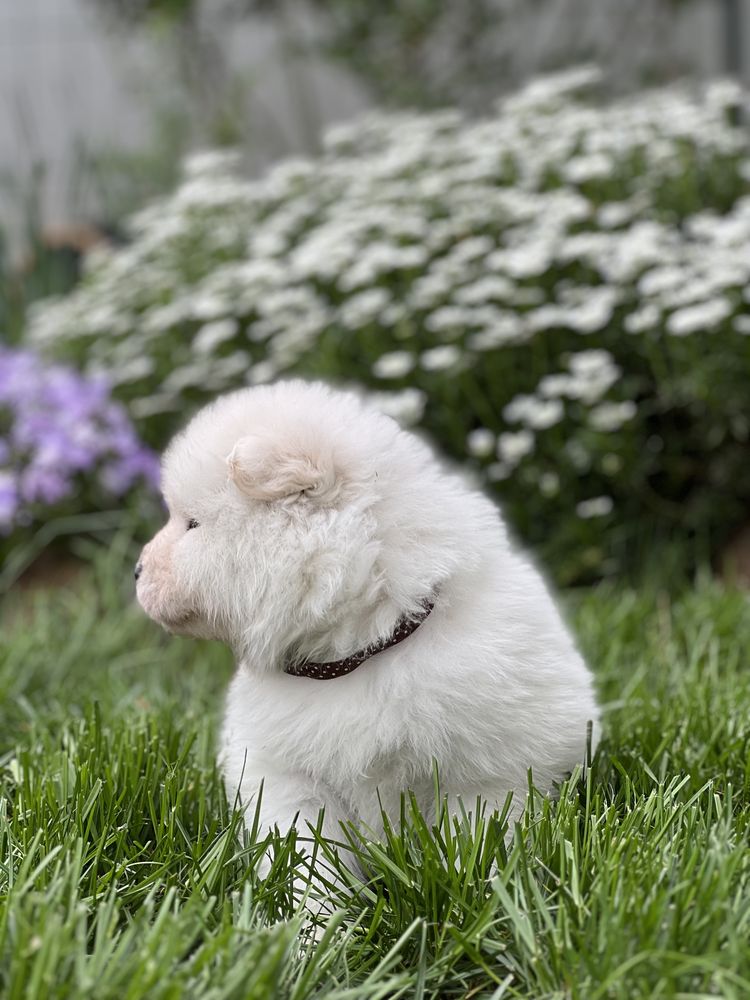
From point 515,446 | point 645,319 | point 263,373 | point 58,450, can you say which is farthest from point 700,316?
point 58,450

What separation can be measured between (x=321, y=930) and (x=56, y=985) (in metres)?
0.43

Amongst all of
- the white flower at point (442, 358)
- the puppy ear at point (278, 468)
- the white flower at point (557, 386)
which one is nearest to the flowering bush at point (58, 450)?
the white flower at point (442, 358)

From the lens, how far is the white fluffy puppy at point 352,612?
1.51m

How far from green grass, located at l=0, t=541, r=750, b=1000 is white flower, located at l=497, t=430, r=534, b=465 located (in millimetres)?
1545

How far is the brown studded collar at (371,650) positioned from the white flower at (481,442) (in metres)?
2.26

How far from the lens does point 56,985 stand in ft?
4.00

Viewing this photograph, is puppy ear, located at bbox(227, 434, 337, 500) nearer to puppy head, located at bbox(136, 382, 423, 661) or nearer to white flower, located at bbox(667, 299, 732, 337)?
puppy head, located at bbox(136, 382, 423, 661)

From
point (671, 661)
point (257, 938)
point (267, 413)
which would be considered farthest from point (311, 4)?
point (257, 938)

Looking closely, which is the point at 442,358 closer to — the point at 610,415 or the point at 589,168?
the point at 610,415

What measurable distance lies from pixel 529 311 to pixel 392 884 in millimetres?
2852

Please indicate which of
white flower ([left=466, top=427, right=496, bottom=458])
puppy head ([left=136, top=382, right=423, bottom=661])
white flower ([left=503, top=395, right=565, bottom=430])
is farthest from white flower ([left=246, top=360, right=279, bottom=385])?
puppy head ([left=136, top=382, right=423, bottom=661])

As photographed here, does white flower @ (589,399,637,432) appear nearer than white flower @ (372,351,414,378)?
Yes

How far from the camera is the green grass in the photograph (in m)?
1.25

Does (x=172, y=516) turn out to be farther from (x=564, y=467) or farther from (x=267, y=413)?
(x=564, y=467)
